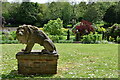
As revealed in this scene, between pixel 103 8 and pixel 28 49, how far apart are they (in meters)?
44.8

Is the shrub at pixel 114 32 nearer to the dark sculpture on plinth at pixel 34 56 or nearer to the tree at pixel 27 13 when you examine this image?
the dark sculpture on plinth at pixel 34 56

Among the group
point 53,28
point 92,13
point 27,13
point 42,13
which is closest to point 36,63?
point 53,28

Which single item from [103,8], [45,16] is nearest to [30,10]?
[45,16]

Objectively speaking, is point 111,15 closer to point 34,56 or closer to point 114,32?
point 114,32

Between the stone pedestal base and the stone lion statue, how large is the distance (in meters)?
0.24

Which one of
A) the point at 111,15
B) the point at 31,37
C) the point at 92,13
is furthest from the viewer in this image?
the point at 92,13

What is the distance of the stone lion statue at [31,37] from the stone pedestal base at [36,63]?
24 cm

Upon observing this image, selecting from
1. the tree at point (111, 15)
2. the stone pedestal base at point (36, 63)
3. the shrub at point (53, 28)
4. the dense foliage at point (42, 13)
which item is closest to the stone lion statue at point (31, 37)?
the stone pedestal base at point (36, 63)

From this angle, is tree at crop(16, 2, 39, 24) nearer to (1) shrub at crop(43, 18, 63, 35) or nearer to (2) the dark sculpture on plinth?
(1) shrub at crop(43, 18, 63, 35)

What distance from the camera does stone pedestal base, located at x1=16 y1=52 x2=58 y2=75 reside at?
18.5 feet

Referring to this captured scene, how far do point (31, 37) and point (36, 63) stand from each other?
0.85 metres

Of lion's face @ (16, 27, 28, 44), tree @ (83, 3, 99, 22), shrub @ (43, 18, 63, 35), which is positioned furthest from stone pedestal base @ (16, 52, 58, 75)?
tree @ (83, 3, 99, 22)

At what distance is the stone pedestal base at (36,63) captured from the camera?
5.64 metres

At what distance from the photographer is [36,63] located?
225 inches
